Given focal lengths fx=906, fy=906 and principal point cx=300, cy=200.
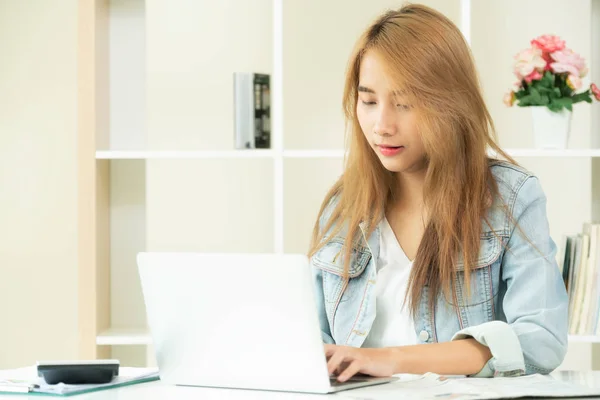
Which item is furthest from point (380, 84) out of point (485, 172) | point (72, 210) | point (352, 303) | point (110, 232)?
point (110, 232)

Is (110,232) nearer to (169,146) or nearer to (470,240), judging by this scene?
(169,146)

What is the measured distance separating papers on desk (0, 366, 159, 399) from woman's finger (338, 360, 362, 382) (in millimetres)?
313

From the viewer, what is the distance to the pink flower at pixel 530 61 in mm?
2586

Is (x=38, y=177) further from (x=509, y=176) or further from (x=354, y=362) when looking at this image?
(x=354, y=362)

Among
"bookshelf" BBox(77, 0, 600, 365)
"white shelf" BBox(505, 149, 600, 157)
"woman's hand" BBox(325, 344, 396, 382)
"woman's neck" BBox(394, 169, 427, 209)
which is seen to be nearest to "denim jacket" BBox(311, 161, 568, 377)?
"woman's neck" BBox(394, 169, 427, 209)

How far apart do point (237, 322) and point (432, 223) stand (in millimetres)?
639

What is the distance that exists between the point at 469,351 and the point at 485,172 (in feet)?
1.42

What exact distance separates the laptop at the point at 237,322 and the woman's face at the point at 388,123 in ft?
1.94

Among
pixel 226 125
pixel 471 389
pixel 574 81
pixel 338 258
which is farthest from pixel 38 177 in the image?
pixel 471 389

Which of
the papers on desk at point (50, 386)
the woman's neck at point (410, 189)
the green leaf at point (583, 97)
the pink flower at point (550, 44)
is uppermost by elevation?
the pink flower at point (550, 44)

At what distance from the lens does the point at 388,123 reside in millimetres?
1808

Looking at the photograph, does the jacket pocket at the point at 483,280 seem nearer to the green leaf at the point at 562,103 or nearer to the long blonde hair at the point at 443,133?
the long blonde hair at the point at 443,133

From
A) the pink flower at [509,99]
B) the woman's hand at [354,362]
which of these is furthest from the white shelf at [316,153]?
the woman's hand at [354,362]

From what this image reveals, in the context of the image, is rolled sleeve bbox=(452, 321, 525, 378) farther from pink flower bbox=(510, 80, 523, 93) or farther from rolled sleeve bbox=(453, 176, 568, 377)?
pink flower bbox=(510, 80, 523, 93)
